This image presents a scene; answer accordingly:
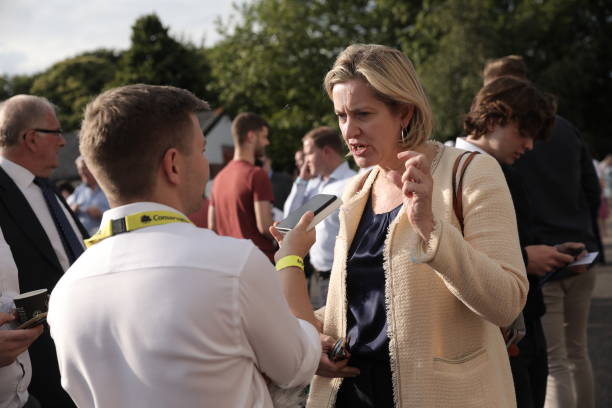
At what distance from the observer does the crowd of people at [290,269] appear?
5.03ft

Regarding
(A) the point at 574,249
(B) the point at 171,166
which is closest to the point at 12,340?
(B) the point at 171,166

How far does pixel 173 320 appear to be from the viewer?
4.90 feet

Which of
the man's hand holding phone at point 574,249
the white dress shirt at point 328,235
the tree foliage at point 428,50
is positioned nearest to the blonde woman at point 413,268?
the man's hand holding phone at point 574,249

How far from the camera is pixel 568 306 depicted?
14.5 ft

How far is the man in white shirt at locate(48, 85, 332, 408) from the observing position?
59.3 inches

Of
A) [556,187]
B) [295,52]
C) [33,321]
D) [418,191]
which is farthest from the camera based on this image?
[295,52]

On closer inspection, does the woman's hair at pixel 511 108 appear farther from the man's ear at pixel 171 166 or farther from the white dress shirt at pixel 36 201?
the white dress shirt at pixel 36 201

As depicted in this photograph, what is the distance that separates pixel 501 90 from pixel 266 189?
10.2ft

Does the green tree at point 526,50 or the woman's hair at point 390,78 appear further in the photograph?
the green tree at point 526,50

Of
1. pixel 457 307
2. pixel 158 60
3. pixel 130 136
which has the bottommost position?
pixel 457 307

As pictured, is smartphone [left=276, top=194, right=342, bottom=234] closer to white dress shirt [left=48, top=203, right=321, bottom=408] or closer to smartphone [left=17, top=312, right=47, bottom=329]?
Result: white dress shirt [left=48, top=203, right=321, bottom=408]

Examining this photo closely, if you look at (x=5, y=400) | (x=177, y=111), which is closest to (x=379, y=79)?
(x=177, y=111)

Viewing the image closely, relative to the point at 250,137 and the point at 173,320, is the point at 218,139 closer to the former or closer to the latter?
the point at 250,137

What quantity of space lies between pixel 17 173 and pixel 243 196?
2836 mm
